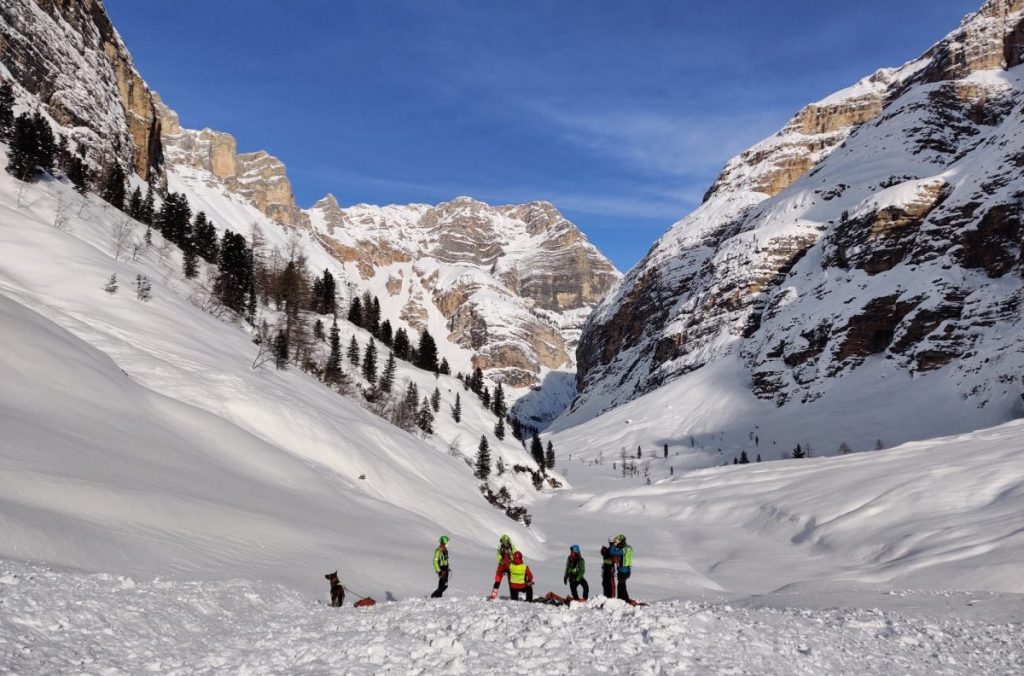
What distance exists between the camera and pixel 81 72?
307ft

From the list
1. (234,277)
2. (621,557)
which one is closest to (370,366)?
(234,277)

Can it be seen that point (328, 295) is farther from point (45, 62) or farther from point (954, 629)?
point (954, 629)

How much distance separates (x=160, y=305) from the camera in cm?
4000

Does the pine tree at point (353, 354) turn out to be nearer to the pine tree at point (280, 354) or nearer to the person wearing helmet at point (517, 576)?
the pine tree at point (280, 354)

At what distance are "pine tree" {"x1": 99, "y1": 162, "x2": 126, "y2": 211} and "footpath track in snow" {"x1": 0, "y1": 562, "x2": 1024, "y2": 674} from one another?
82.8 m

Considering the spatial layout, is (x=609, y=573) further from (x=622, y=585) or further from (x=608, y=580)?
(x=622, y=585)

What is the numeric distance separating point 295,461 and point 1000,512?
37.8 meters

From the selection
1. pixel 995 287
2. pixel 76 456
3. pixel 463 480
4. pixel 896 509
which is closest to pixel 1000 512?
pixel 896 509

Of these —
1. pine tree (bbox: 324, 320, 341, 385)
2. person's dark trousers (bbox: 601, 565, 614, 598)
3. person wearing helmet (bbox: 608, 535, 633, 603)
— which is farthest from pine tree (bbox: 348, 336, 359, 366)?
person wearing helmet (bbox: 608, 535, 633, 603)

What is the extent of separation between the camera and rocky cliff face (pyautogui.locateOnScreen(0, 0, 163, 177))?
81.4 metres

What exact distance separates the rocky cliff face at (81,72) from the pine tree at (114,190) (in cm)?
826

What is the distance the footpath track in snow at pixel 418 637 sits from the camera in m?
7.62

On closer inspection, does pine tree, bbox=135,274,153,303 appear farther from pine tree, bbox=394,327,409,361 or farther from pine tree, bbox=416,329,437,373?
pine tree, bbox=416,329,437,373

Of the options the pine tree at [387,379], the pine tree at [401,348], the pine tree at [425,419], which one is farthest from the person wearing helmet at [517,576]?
the pine tree at [401,348]
